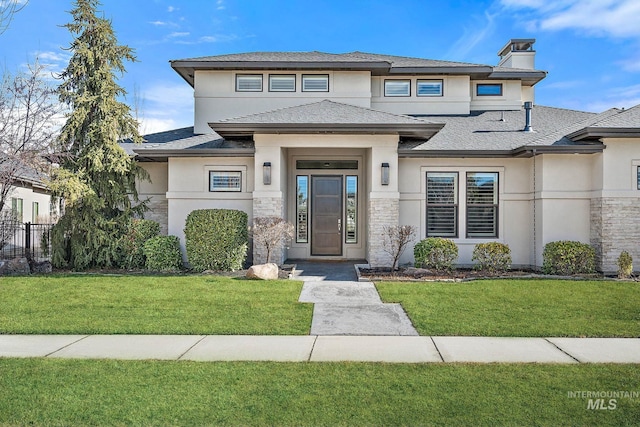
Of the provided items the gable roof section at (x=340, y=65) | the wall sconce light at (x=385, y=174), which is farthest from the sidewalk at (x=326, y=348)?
the gable roof section at (x=340, y=65)

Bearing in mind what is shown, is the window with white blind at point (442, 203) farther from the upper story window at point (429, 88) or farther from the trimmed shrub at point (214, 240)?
the trimmed shrub at point (214, 240)

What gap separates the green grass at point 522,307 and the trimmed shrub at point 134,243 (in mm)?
6269

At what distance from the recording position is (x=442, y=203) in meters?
13.6

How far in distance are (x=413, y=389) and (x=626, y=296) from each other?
6.69 m

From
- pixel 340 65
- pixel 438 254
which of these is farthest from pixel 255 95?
pixel 438 254

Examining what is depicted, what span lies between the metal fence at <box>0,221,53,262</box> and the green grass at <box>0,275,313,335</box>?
2.12 m

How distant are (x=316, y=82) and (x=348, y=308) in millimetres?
9479

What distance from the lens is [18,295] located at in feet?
30.3

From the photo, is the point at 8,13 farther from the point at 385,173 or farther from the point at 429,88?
the point at 429,88

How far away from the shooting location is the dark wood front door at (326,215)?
14.7 metres

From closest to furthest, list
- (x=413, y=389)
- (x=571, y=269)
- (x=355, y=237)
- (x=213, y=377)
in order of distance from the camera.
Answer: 1. (x=413, y=389)
2. (x=213, y=377)
3. (x=571, y=269)
4. (x=355, y=237)

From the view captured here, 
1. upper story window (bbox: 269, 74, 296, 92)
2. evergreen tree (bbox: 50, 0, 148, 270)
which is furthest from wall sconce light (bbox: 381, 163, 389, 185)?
evergreen tree (bbox: 50, 0, 148, 270)

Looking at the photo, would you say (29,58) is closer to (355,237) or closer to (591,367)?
(355,237)

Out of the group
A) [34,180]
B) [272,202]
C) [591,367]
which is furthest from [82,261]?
[591,367]
